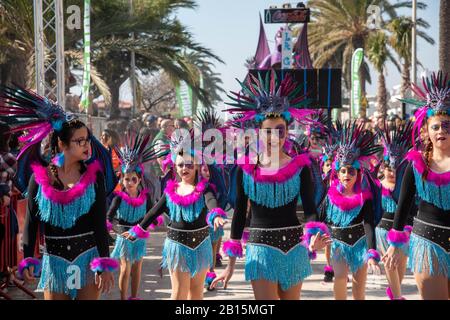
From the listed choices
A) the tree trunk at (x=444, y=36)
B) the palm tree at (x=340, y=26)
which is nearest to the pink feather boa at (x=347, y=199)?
the tree trunk at (x=444, y=36)

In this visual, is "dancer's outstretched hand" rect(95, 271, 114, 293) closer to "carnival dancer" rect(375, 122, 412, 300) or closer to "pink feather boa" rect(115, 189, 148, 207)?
"pink feather boa" rect(115, 189, 148, 207)

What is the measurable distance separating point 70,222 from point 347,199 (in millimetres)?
2921

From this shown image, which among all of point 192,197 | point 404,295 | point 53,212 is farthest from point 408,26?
point 53,212

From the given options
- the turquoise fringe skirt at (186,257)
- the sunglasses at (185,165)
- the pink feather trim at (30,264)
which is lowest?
the turquoise fringe skirt at (186,257)

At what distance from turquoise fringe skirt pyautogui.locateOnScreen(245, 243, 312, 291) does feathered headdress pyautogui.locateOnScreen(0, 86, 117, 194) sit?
47.1 inches

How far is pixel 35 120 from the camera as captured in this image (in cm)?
474

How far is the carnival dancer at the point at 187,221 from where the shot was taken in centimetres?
569

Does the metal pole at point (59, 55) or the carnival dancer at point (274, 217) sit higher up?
the metal pole at point (59, 55)

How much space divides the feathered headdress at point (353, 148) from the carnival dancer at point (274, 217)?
1.51m

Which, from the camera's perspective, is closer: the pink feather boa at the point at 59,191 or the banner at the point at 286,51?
the pink feather boa at the point at 59,191

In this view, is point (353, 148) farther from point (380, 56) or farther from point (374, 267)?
point (380, 56)

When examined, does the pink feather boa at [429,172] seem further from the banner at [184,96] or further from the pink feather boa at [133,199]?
the banner at [184,96]

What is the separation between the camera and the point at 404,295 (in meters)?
7.46
